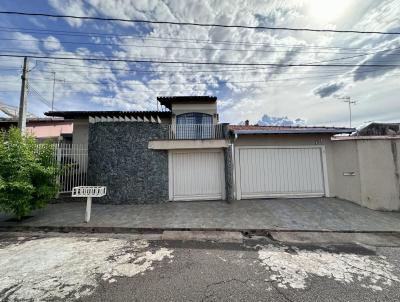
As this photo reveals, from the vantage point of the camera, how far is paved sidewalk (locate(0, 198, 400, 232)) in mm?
5316

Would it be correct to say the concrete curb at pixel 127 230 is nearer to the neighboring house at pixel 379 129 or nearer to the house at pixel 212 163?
the house at pixel 212 163

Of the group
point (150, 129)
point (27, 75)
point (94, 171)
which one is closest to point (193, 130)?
point (150, 129)

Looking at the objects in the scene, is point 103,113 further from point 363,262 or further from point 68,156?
point 363,262

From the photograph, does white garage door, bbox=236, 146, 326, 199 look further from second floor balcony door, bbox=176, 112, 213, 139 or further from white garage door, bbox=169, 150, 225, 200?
second floor balcony door, bbox=176, 112, 213, 139

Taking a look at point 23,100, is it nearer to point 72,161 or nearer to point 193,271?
point 72,161

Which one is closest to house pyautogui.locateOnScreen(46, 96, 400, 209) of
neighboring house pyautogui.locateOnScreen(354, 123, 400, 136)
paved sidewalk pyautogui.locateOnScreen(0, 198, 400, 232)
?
paved sidewalk pyautogui.locateOnScreen(0, 198, 400, 232)

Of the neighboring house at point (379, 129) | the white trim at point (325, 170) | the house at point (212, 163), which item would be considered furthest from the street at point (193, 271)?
the neighboring house at point (379, 129)

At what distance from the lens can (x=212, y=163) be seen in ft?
28.1

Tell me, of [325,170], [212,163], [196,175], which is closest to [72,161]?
[196,175]

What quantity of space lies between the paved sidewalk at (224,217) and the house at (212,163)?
63cm

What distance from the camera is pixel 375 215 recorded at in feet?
20.8

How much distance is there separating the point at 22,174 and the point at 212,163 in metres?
6.53

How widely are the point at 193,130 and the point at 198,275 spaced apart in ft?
25.6

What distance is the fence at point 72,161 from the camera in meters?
8.21
